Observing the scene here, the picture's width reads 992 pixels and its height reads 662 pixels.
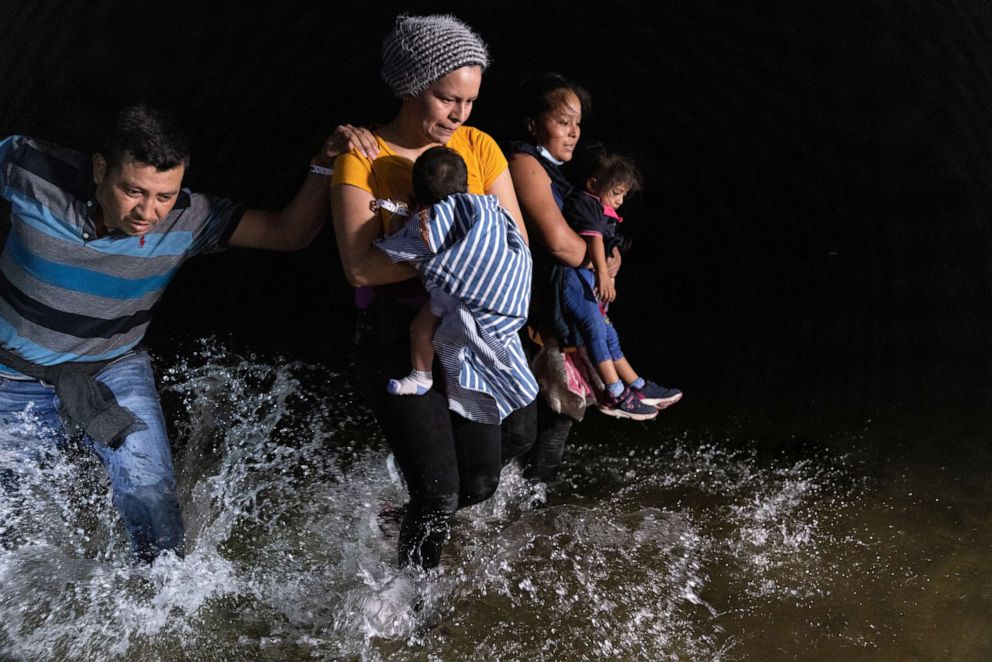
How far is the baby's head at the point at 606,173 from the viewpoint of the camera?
3.13 m

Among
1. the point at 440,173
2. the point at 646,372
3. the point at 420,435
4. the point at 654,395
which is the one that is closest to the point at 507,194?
the point at 440,173

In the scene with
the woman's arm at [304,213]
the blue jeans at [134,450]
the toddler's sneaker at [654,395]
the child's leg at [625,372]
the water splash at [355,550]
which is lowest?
the water splash at [355,550]

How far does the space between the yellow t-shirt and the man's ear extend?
623mm

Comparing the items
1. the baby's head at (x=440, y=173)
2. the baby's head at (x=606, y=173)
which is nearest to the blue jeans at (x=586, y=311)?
the baby's head at (x=606, y=173)

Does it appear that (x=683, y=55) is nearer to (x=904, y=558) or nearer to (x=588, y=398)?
(x=588, y=398)

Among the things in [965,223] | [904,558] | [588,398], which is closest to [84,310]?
[588,398]

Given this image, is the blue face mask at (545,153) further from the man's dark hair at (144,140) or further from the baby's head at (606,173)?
the man's dark hair at (144,140)

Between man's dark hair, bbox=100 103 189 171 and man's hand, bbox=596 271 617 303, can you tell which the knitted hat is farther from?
man's hand, bbox=596 271 617 303

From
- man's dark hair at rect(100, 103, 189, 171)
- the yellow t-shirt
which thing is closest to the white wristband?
the yellow t-shirt

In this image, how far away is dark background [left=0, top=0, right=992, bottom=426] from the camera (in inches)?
141

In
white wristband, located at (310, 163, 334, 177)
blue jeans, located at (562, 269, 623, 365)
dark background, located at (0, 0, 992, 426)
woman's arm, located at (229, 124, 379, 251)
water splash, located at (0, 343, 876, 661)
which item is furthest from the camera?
dark background, located at (0, 0, 992, 426)

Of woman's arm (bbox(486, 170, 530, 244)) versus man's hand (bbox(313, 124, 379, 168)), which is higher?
man's hand (bbox(313, 124, 379, 168))

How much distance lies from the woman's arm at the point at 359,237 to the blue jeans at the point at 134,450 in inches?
31.3

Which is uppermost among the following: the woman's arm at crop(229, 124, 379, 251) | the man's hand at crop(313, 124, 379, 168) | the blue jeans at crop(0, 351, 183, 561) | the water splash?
the man's hand at crop(313, 124, 379, 168)
